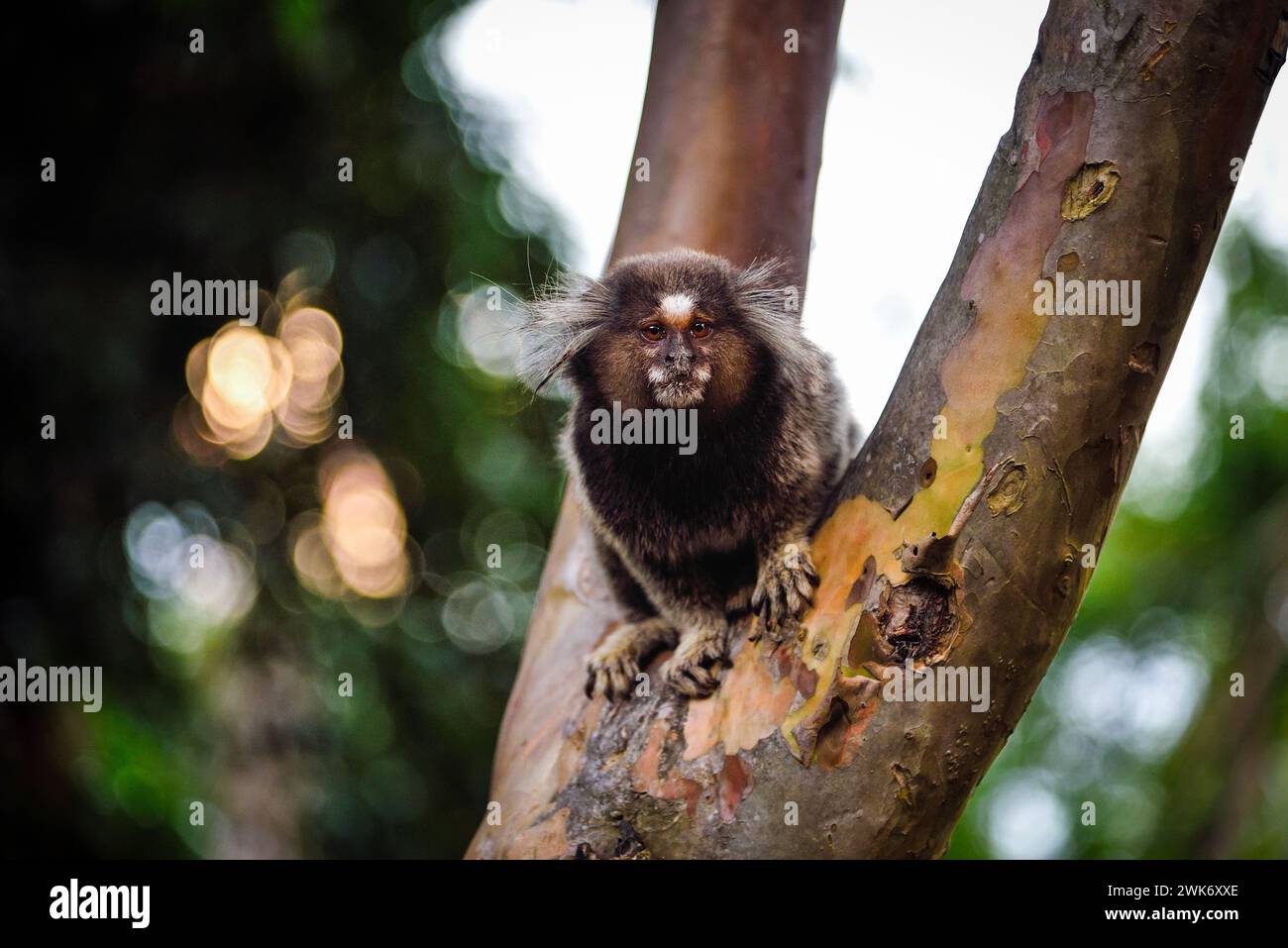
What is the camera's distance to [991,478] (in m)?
2.80

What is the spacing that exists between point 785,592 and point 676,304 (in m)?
1.19

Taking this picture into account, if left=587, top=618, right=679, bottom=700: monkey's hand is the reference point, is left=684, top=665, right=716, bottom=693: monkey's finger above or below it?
above

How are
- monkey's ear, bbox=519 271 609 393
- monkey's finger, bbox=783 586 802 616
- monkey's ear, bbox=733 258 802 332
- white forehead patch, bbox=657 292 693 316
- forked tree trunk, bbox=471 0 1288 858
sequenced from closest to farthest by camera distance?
forked tree trunk, bbox=471 0 1288 858
monkey's finger, bbox=783 586 802 616
white forehead patch, bbox=657 292 693 316
monkey's ear, bbox=733 258 802 332
monkey's ear, bbox=519 271 609 393

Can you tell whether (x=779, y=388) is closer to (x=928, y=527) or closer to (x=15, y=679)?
(x=928, y=527)

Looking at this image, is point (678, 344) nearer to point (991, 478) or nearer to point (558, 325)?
point (558, 325)

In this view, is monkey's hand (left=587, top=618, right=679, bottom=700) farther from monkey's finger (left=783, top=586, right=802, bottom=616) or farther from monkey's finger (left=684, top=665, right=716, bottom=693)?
Result: monkey's finger (left=783, top=586, right=802, bottom=616)

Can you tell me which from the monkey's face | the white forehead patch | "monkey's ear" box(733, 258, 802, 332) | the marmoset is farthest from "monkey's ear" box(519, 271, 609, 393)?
"monkey's ear" box(733, 258, 802, 332)

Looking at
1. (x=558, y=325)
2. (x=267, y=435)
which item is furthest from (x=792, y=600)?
(x=267, y=435)

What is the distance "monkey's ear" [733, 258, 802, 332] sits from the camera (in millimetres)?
4105

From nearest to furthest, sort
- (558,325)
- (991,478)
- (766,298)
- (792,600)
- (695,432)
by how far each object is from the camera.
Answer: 1. (991,478)
2. (792,600)
3. (695,432)
4. (766,298)
5. (558,325)

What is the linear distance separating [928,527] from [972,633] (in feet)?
0.99

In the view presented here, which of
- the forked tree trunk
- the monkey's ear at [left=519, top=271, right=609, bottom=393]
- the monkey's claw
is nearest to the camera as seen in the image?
the forked tree trunk

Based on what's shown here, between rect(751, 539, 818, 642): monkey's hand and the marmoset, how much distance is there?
0.19 metres
